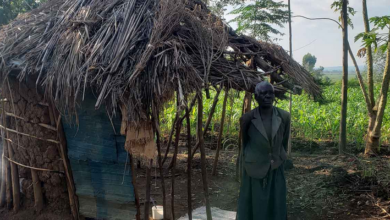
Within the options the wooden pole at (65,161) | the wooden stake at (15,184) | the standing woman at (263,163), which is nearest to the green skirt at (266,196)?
the standing woman at (263,163)

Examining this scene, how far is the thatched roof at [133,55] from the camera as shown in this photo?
3414 mm

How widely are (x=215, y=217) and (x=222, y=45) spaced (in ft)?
8.09

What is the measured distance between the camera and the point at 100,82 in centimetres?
348

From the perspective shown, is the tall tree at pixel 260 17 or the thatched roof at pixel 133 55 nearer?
the thatched roof at pixel 133 55

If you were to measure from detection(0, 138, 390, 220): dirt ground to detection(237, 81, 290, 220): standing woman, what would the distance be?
1746 mm

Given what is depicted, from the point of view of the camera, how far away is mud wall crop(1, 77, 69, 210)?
4566 mm

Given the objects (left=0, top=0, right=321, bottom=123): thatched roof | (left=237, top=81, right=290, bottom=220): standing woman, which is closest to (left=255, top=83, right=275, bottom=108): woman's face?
(left=237, top=81, right=290, bottom=220): standing woman

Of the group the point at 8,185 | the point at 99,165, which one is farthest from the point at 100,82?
the point at 8,185

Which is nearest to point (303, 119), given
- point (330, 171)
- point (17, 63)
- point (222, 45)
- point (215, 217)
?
point (330, 171)

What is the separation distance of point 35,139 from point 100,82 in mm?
1847

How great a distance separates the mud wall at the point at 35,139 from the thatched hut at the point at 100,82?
1cm

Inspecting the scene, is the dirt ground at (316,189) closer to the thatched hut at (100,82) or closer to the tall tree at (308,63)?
the thatched hut at (100,82)

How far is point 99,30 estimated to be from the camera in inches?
162

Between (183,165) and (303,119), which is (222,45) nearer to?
(183,165)
